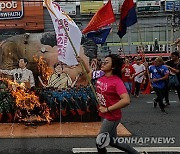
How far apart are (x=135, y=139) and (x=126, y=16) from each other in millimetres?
3493

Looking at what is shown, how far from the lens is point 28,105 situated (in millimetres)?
8414

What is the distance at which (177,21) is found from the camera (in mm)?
36312

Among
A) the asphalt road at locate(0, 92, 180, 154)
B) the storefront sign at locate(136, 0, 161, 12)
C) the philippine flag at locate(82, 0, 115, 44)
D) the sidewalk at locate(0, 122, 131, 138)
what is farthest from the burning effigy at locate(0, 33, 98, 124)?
the storefront sign at locate(136, 0, 161, 12)

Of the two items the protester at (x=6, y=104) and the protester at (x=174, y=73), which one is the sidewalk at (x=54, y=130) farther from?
the protester at (x=174, y=73)

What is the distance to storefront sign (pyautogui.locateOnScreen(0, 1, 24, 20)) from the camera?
3603cm

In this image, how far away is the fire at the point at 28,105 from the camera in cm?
841

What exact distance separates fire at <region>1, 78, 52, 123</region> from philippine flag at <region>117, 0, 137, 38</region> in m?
2.61

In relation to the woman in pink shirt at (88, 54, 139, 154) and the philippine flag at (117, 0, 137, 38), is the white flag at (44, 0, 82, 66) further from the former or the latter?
the philippine flag at (117, 0, 137, 38)

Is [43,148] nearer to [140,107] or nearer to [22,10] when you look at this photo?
[140,107]

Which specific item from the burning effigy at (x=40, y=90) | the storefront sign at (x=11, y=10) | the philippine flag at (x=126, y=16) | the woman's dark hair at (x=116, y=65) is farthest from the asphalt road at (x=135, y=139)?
the storefront sign at (x=11, y=10)

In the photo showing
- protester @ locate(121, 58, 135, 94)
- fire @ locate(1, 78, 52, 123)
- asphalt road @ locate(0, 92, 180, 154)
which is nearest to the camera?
asphalt road @ locate(0, 92, 180, 154)

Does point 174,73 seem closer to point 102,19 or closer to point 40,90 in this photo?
point 102,19

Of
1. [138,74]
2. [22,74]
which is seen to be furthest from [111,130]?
[138,74]

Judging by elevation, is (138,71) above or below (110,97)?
below
